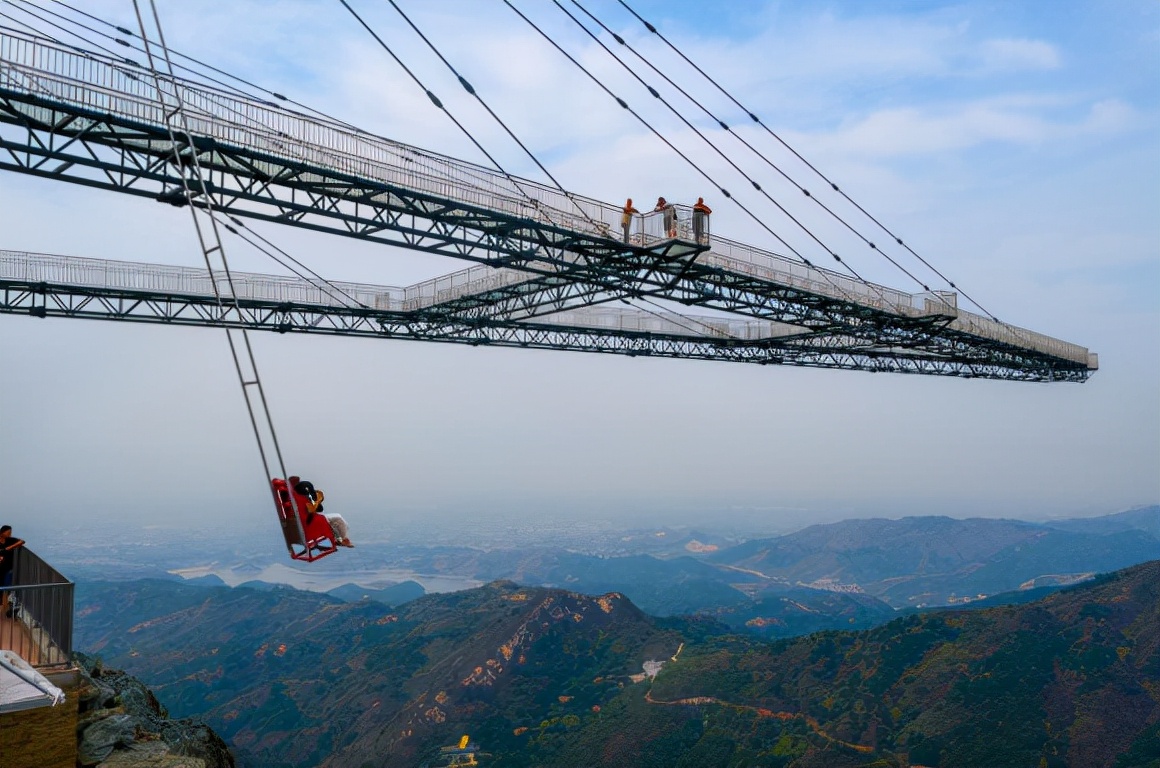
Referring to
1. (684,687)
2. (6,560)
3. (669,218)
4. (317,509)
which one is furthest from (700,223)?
(684,687)

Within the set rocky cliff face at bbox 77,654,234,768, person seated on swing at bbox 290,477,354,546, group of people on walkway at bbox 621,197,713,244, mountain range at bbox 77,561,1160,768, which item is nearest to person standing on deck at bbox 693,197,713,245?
group of people on walkway at bbox 621,197,713,244

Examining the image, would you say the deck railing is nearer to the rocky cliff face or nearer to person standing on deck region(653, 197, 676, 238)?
the rocky cliff face

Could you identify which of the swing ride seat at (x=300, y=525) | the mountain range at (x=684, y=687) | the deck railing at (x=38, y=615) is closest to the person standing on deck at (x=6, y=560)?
the deck railing at (x=38, y=615)

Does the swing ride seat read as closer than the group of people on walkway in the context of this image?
Yes

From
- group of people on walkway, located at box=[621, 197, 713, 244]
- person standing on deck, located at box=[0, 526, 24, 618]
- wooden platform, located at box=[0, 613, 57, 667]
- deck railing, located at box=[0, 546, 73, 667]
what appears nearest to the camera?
deck railing, located at box=[0, 546, 73, 667]

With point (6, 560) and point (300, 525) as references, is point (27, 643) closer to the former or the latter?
point (6, 560)

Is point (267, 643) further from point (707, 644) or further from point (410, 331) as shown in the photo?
point (410, 331)

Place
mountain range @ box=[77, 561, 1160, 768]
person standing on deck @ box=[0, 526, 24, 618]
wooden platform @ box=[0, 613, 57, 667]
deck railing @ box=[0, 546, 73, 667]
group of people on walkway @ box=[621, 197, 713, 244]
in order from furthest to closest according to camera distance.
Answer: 1. mountain range @ box=[77, 561, 1160, 768]
2. group of people on walkway @ box=[621, 197, 713, 244]
3. person standing on deck @ box=[0, 526, 24, 618]
4. wooden platform @ box=[0, 613, 57, 667]
5. deck railing @ box=[0, 546, 73, 667]

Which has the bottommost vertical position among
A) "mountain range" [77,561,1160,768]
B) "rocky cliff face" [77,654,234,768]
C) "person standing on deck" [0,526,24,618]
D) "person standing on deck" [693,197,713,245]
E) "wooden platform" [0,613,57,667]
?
"mountain range" [77,561,1160,768]
